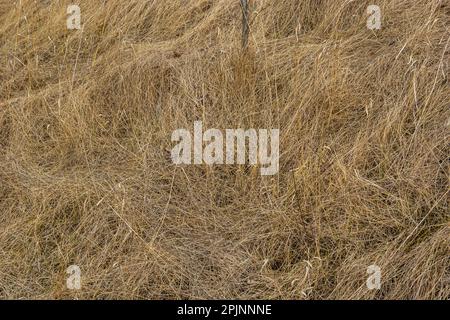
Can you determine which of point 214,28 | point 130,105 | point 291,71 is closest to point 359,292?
point 291,71

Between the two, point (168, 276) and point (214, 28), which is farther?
point (214, 28)

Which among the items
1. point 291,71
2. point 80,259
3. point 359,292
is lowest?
point 359,292

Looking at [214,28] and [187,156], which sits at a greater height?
[214,28]

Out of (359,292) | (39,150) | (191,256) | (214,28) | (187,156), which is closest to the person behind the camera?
(359,292)

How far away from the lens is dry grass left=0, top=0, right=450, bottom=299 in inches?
88.0

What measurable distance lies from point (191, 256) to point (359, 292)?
2.08 ft

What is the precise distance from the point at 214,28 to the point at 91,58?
722 mm

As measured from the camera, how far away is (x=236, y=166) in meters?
2.62

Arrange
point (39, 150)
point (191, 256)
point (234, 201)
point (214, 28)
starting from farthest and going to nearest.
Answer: point (214, 28) < point (39, 150) < point (234, 201) < point (191, 256)

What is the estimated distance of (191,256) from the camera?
7.59 ft

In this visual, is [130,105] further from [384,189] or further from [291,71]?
[384,189]

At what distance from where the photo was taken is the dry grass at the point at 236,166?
7.34 feet

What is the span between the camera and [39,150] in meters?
2.91

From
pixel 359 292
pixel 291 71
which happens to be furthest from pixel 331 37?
pixel 359 292
